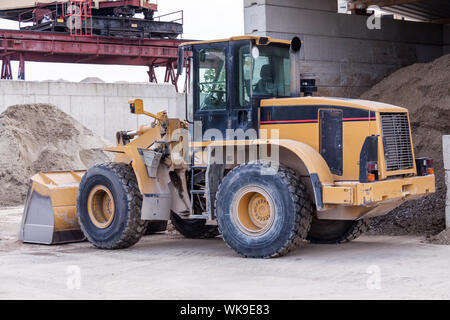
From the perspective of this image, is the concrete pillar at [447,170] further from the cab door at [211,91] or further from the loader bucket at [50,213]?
the loader bucket at [50,213]

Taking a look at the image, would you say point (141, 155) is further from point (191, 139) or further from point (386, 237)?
point (386, 237)

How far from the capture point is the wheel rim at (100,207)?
1041 cm

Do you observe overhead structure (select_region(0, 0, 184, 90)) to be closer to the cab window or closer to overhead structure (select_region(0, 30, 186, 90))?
overhead structure (select_region(0, 30, 186, 90))

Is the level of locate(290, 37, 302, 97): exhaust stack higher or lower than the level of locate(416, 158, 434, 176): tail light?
higher

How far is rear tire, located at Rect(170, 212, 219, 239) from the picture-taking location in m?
11.7

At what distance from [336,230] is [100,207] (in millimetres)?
3328

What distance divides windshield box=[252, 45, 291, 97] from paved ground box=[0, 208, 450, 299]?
2.12 m

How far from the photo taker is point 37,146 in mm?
21594

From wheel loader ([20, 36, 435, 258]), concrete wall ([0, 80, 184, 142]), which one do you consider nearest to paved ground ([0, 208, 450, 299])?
wheel loader ([20, 36, 435, 258])

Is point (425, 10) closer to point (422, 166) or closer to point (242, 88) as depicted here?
point (422, 166)

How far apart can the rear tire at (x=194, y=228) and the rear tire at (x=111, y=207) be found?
1.54 meters

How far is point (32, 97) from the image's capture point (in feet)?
83.5


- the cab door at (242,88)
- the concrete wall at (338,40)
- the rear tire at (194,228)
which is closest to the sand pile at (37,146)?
the rear tire at (194,228)

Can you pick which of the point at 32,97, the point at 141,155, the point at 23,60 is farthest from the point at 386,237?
the point at 23,60
